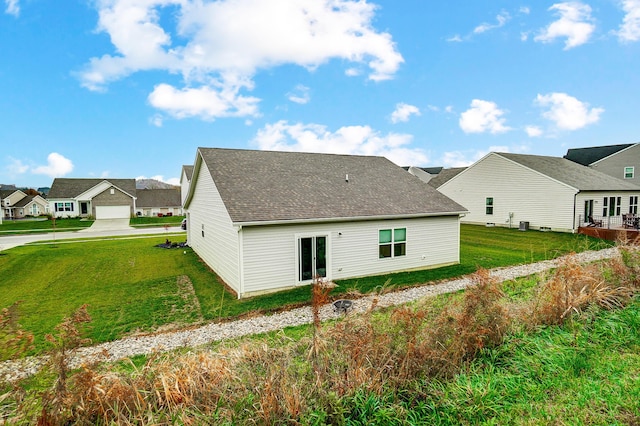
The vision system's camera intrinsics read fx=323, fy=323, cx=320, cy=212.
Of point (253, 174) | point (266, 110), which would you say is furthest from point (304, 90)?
point (253, 174)

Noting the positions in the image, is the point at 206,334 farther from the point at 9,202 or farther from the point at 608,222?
the point at 9,202

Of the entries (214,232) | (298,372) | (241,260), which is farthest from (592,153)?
(298,372)

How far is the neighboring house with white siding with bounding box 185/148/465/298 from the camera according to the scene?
33.7ft

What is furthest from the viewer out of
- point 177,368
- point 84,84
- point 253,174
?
point 84,84

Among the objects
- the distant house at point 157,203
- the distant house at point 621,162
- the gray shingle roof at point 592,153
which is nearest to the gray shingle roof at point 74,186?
the distant house at point 157,203

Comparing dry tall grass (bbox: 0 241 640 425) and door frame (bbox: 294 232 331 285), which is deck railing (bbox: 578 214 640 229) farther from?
dry tall grass (bbox: 0 241 640 425)

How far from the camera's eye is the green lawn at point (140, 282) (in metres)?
8.77

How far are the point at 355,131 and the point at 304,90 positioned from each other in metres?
5.10

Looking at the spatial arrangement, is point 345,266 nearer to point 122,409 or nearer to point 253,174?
point 253,174

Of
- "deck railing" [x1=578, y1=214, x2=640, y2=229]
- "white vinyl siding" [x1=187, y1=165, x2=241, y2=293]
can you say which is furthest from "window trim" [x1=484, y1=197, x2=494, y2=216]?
"white vinyl siding" [x1=187, y1=165, x2=241, y2=293]

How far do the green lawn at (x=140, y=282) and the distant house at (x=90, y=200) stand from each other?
24.7 m

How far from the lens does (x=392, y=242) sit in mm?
12367

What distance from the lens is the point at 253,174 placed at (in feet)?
41.7

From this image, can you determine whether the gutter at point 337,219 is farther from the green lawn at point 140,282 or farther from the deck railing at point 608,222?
the deck railing at point 608,222
